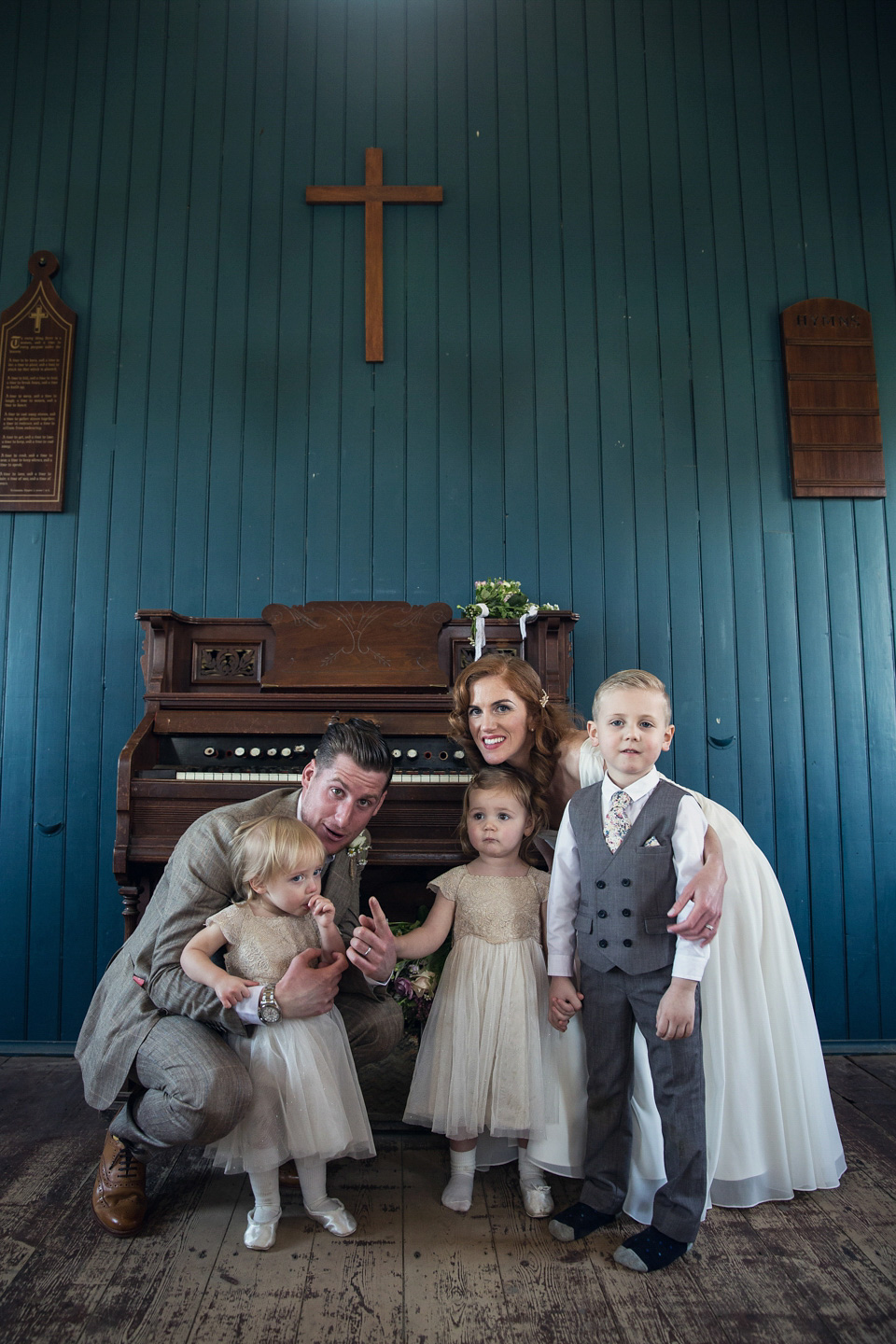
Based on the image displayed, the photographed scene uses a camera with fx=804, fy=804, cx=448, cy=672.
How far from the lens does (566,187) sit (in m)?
3.31

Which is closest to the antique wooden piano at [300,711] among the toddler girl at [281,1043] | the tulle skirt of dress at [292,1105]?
the toddler girl at [281,1043]

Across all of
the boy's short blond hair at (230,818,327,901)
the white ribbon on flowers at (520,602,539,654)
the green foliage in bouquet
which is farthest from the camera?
the green foliage in bouquet

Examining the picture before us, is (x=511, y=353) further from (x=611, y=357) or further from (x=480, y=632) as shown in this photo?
(x=480, y=632)

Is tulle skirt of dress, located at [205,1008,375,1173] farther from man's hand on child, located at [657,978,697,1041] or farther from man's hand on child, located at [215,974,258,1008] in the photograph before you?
man's hand on child, located at [657,978,697,1041]

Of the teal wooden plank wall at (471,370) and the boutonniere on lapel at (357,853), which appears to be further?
the teal wooden plank wall at (471,370)

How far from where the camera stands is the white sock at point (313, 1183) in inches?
63.8

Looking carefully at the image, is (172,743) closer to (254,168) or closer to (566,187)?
(254,168)

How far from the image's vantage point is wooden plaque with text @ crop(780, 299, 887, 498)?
3.19m

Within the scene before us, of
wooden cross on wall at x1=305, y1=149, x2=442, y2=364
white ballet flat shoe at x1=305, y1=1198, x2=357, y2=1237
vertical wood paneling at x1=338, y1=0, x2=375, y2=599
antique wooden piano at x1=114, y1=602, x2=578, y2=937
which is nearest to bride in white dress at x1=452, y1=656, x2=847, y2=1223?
white ballet flat shoe at x1=305, y1=1198, x2=357, y2=1237

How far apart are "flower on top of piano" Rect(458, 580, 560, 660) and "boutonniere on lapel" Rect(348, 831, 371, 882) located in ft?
2.66

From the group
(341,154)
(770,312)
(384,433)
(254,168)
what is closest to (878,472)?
(770,312)

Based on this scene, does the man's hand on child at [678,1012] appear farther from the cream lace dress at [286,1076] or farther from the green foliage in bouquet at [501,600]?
the green foliage in bouquet at [501,600]

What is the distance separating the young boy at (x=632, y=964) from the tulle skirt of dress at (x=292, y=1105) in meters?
0.48

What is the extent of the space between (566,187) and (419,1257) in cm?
363
